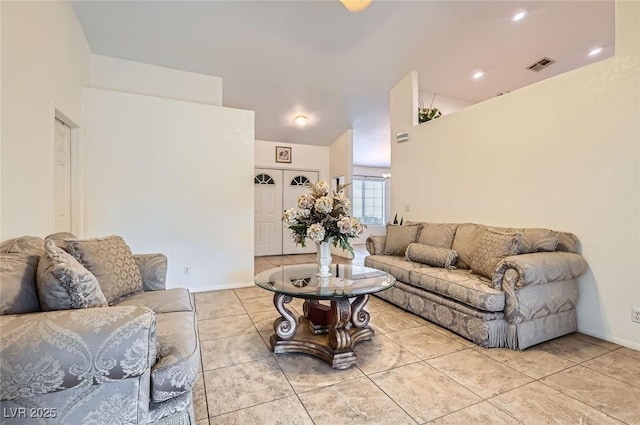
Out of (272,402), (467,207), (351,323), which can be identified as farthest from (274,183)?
(272,402)

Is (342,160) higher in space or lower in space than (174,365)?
higher

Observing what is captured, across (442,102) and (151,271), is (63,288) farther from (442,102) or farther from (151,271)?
(442,102)

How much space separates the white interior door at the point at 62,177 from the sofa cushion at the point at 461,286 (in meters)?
3.61

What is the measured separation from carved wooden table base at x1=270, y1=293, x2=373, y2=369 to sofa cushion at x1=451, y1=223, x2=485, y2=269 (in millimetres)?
1308

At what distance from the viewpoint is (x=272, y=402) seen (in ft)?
5.49

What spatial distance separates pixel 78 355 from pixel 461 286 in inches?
99.8

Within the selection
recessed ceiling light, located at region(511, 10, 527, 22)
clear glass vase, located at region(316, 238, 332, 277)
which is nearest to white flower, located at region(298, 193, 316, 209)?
clear glass vase, located at region(316, 238, 332, 277)

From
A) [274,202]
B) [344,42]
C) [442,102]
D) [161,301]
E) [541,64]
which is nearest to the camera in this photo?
[161,301]

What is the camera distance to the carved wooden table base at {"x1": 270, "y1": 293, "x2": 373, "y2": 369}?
207 cm

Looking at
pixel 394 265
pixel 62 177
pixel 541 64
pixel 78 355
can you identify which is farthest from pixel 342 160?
pixel 78 355

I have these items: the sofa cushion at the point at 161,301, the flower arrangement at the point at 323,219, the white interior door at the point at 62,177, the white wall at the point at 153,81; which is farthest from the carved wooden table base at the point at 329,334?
the white wall at the point at 153,81

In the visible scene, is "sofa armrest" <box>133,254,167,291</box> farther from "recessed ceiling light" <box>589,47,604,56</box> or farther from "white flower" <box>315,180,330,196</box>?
"recessed ceiling light" <box>589,47,604,56</box>

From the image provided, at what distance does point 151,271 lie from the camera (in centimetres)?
233

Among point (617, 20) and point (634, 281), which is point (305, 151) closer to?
point (617, 20)
